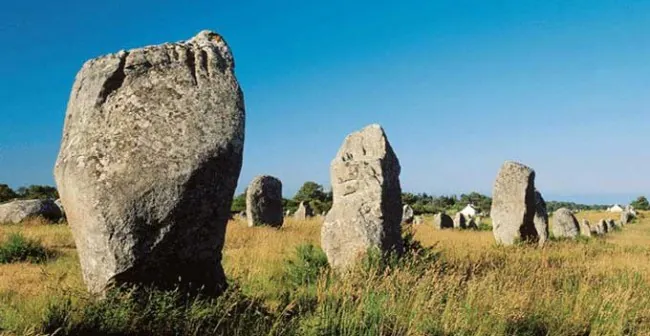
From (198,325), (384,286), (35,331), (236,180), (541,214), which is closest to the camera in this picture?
(35,331)

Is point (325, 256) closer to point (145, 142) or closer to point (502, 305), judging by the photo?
point (502, 305)

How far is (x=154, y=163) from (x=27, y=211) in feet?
60.8

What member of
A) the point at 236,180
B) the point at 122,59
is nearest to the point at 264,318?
the point at 236,180

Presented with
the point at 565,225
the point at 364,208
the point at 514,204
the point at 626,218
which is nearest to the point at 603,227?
the point at 565,225

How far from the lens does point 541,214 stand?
2156 centimetres

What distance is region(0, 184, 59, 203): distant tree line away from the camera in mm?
43875

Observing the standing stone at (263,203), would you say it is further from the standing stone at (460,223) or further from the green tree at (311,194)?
the green tree at (311,194)

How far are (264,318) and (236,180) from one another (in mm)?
1581

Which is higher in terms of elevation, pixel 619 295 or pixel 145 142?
pixel 145 142

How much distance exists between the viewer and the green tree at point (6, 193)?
42906 millimetres

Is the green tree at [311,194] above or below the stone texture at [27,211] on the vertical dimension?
above

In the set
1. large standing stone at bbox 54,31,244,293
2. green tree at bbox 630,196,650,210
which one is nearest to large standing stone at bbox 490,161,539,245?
large standing stone at bbox 54,31,244,293

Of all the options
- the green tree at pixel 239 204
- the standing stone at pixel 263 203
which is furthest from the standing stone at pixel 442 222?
the green tree at pixel 239 204

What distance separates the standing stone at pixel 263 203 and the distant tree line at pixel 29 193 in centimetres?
2727
